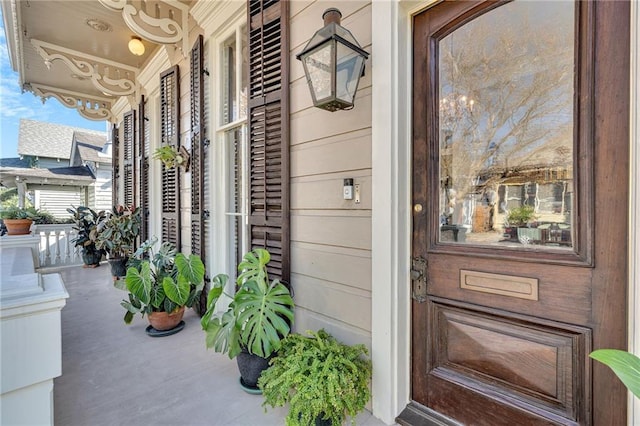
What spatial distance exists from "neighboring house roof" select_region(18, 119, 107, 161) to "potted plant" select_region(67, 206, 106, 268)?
7.29 metres

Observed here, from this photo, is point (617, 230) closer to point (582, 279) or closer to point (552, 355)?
point (582, 279)

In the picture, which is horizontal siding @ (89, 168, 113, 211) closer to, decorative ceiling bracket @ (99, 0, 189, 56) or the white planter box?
decorative ceiling bracket @ (99, 0, 189, 56)

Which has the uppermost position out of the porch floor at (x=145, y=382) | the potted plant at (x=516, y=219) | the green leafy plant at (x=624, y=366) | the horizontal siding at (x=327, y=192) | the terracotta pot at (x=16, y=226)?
the horizontal siding at (x=327, y=192)

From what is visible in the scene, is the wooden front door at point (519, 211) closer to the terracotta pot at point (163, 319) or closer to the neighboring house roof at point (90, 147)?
the terracotta pot at point (163, 319)

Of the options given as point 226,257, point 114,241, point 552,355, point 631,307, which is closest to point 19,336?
point 226,257

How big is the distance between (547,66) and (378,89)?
718 mm

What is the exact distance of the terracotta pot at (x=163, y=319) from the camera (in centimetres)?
266

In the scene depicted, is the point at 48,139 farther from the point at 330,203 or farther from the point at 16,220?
the point at 330,203

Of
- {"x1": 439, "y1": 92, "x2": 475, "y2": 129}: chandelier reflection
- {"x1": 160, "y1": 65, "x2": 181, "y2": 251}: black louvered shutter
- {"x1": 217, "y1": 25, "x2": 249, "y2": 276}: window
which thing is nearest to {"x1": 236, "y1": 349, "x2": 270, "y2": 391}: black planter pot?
{"x1": 217, "y1": 25, "x2": 249, "y2": 276}: window

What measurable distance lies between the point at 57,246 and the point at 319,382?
6.83 metres

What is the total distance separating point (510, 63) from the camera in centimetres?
128

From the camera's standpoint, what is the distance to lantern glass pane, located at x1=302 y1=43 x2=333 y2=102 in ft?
4.87

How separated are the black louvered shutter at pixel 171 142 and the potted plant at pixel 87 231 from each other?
234cm

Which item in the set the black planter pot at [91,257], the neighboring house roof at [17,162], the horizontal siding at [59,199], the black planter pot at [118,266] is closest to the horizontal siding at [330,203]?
the black planter pot at [118,266]
